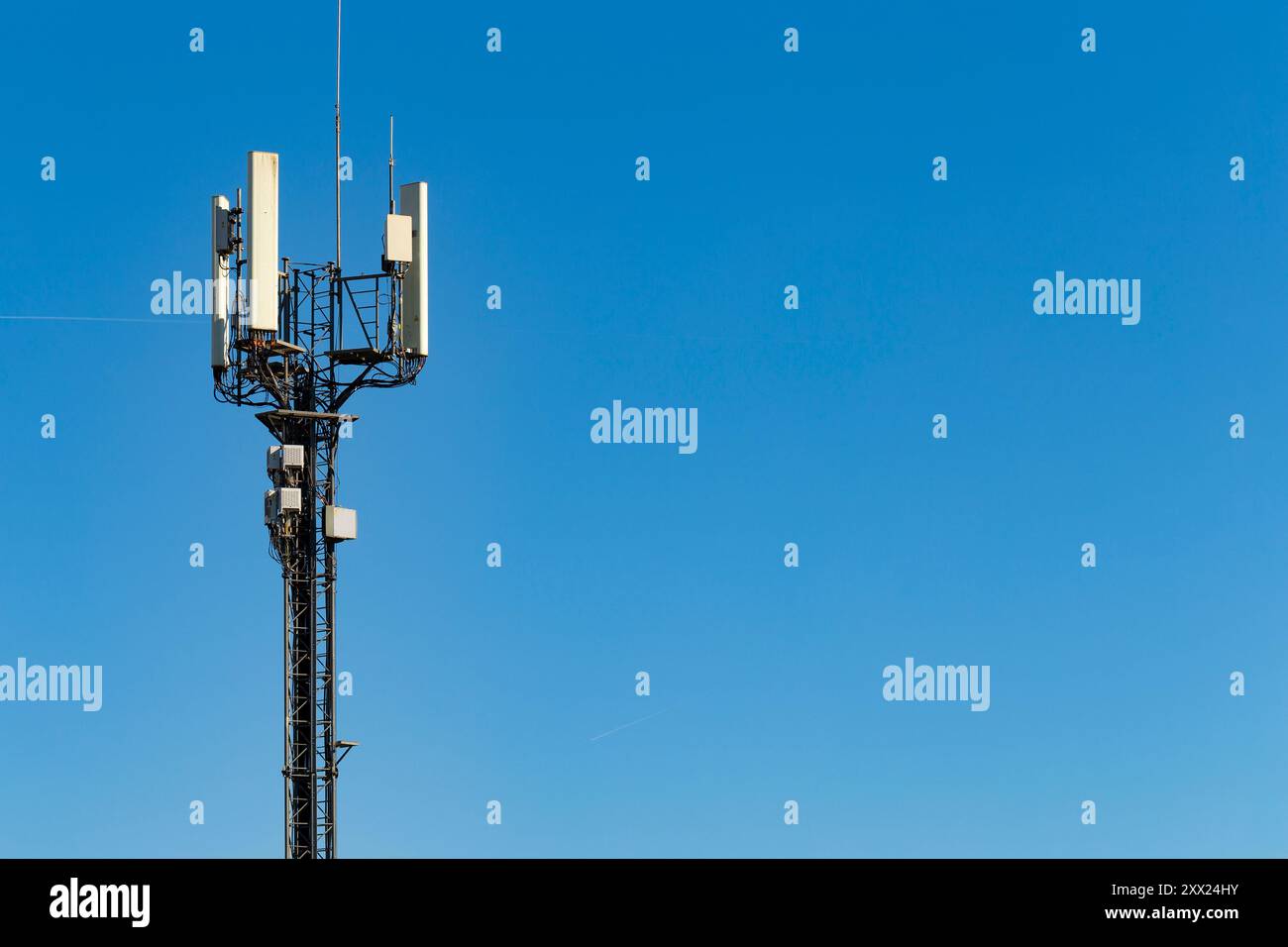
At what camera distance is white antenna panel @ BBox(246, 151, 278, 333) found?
84.9 m

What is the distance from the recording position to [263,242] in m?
85.0
